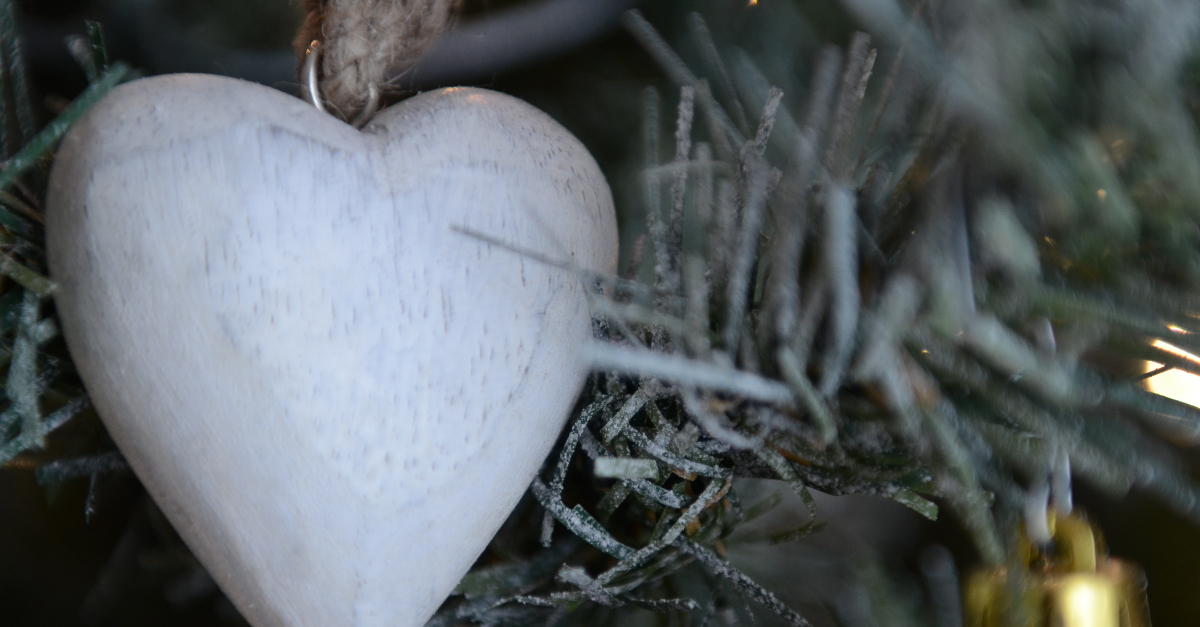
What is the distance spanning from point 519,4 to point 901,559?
296 millimetres

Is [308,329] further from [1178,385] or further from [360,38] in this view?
[1178,385]

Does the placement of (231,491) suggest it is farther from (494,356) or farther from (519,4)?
(519,4)

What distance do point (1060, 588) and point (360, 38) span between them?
0.25 metres

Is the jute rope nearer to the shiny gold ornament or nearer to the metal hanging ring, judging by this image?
the metal hanging ring

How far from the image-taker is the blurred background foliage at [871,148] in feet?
0.44

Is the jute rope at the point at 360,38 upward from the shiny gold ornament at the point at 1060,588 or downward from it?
upward

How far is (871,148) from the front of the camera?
0.22 meters

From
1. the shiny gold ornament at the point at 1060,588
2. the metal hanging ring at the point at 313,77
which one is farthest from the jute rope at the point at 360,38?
the shiny gold ornament at the point at 1060,588

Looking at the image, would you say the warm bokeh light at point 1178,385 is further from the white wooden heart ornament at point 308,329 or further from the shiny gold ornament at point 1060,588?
the white wooden heart ornament at point 308,329

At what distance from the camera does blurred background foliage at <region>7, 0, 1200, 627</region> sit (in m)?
0.13

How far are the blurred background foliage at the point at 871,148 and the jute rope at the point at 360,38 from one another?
63 mm

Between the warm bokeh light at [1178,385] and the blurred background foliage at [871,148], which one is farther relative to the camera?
the warm bokeh light at [1178,385]

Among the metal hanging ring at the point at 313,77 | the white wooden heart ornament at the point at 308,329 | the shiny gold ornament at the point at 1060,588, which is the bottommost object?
the shiny gold ornament at the point at 1060,588

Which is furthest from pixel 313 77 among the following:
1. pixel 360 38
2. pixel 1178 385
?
pixel 1178 385
